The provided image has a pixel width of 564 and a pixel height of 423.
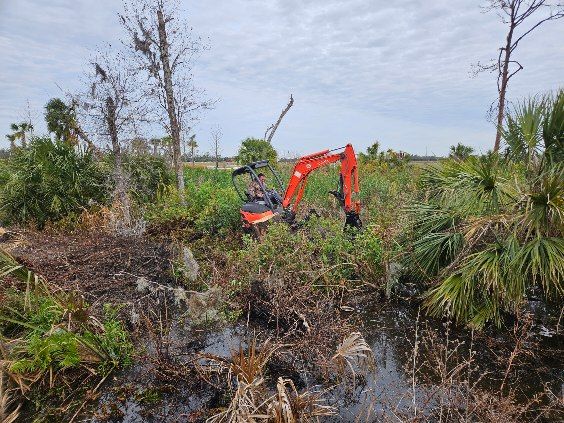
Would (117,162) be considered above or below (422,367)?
above

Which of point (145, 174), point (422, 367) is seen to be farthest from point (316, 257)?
point (145, 174)

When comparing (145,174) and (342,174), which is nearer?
(342,174)

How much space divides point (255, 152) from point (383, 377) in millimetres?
17697

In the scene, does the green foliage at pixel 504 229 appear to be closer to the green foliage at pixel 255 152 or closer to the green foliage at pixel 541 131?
the green foliage at pixel 541 131

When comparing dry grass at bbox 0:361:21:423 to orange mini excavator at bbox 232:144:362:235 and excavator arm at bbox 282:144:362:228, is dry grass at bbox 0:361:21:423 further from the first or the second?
excavator arm at bbox 282:144:362:228

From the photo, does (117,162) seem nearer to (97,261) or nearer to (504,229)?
(97,261)

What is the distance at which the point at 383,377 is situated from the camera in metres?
4.89

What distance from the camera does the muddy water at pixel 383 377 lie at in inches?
165

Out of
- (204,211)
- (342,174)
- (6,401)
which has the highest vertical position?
(342,174)

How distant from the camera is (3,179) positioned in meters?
13.4

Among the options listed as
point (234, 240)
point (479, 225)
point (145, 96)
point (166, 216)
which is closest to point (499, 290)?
point (479, 225)

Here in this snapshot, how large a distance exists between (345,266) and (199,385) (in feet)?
12.3

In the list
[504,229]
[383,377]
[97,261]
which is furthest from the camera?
[97,261]

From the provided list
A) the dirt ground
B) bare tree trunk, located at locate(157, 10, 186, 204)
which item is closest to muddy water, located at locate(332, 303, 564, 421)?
the dirt ground
